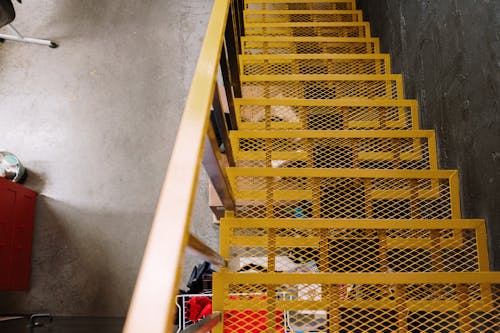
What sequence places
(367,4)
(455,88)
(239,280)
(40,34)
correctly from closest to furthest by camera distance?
1. (239,280)
2. (455,88)
3. (367,4)
4. (40,34)

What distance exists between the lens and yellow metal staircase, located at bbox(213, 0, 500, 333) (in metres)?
1.48

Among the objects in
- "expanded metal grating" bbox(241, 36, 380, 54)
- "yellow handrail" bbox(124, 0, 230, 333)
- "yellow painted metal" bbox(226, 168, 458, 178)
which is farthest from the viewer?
"expanded metal grating" bbox(241, 36, 380, 54)

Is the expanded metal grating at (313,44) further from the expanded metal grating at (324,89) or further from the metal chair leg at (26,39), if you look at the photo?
the metal chair leg at (26,39)

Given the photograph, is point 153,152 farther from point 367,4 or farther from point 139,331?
point 139,331

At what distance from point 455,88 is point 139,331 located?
86.3 inches

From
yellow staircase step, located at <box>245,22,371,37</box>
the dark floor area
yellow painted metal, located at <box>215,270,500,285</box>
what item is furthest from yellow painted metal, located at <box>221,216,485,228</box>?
the dark floor area

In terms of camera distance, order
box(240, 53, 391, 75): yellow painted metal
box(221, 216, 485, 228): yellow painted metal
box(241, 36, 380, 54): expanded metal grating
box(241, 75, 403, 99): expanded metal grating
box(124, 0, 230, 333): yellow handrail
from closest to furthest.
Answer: box(124, 0, 230, 333): yellow handrail → box(221, 216, 485, 228): yellow painted metal → box(241, 75, 403, 99): expanded metal grating → box(240, 53, 391, 75): yellow painted metal → box(241, 36, 380, 54): expanded metal grating

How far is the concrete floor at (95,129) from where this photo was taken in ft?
14.2

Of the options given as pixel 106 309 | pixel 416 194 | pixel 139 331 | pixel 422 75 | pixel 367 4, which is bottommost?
pixel 106 309

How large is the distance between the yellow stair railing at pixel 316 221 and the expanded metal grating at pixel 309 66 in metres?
0.02

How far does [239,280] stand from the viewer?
4.66ft

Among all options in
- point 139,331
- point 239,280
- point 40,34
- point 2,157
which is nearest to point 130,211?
point 2,157

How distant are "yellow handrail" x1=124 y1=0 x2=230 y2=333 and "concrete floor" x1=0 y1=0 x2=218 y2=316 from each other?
11.9 ft

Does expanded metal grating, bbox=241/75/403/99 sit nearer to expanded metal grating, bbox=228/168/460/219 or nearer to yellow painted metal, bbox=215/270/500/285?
expanded metal grating, bbox=228/168/460/219
